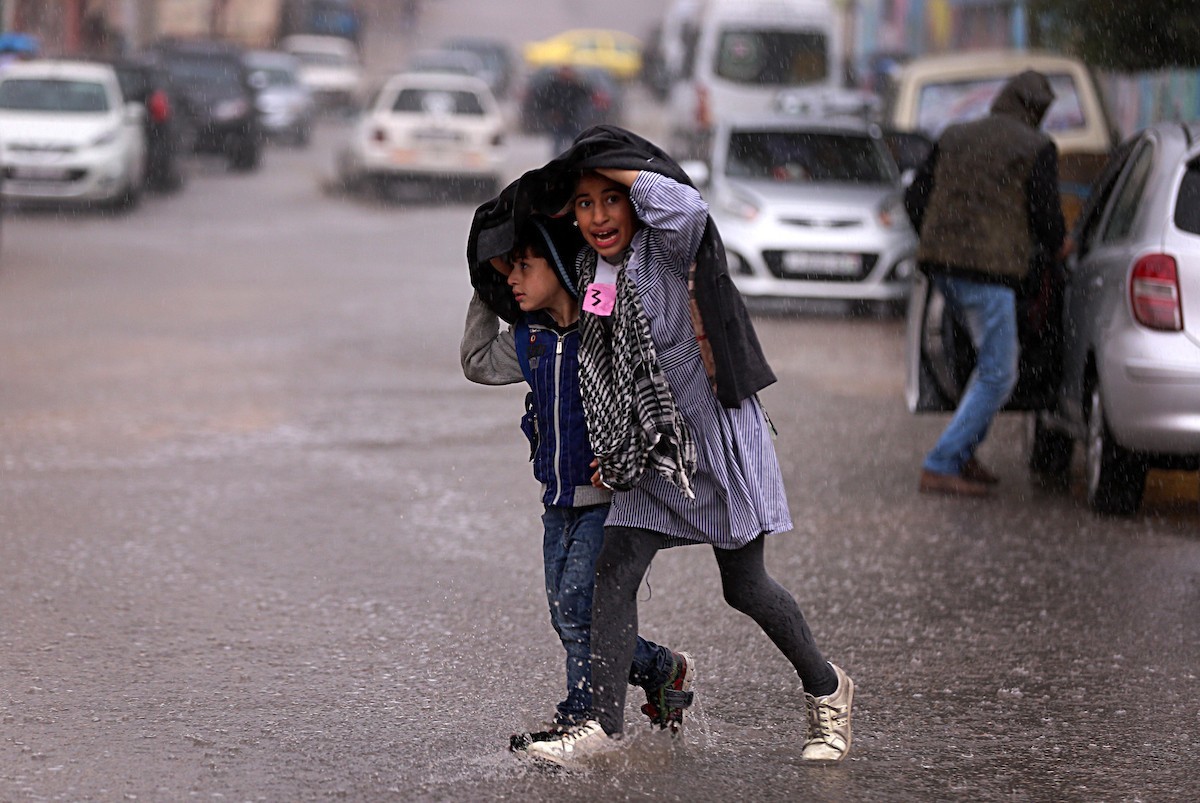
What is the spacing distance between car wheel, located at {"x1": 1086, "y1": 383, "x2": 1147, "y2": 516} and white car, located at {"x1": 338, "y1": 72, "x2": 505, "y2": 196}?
18.3m

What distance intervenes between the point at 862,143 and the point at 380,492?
911 cm

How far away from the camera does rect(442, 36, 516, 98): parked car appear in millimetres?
57750

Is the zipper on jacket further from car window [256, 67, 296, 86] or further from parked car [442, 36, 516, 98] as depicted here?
parked car [442, 36, 516, 98]

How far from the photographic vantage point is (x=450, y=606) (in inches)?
254

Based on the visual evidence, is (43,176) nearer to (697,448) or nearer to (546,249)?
(546,249)

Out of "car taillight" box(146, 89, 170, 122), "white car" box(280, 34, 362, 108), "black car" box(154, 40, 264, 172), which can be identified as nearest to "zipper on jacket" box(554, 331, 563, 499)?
"car taillight" box(146, 89, 170, 122)

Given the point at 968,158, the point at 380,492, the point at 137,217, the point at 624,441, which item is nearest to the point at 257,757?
the point at 624,441

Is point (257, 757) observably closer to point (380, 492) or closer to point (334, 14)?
point (380, 492)

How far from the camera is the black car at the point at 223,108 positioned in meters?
30.7

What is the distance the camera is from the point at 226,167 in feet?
106

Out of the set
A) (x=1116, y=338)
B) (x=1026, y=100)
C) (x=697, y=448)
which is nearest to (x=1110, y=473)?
(x=1116, y=338)

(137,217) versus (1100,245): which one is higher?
(1100,245)

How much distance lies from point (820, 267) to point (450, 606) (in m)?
9.28

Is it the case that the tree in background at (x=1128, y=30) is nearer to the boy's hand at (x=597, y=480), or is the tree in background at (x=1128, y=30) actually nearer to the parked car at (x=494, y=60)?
the boy's hand at (x=597, y=480)
